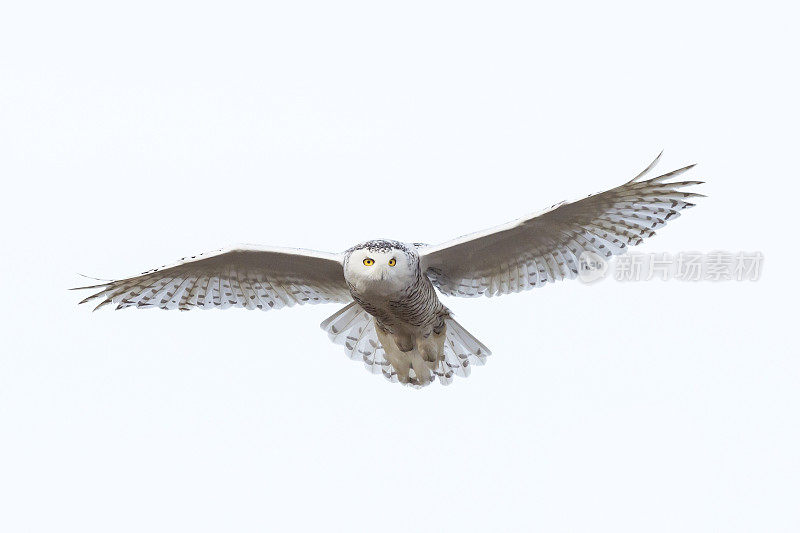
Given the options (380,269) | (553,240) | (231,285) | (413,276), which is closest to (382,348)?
(231,285)

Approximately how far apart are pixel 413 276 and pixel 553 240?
3.98 ft

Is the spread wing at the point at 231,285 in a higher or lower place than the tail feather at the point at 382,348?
higher

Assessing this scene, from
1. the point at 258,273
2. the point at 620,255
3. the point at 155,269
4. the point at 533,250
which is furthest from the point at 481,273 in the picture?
the point at 155,269

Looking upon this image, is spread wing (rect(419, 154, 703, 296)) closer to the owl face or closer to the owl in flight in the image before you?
the owl in flight

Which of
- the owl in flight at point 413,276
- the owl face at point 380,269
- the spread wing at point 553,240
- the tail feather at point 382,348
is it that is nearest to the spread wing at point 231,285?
the owl in flight at point 413,276

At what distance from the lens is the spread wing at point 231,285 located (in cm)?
926

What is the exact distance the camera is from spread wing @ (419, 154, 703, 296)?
8.50 m

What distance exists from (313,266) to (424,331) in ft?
3.42

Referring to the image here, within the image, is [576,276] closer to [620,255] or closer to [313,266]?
[620,255]

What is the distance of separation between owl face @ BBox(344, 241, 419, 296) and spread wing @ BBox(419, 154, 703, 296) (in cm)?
40

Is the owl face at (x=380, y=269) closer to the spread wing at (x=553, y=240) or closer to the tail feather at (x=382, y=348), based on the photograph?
the spread wing at (x=553, y=240)

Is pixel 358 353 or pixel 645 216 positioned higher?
pixel 645 216

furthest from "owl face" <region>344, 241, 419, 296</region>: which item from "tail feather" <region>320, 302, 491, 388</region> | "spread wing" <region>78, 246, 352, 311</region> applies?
"tail feather" <region>320, 302, 491, 388</region>

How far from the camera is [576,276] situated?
905 centimetres
